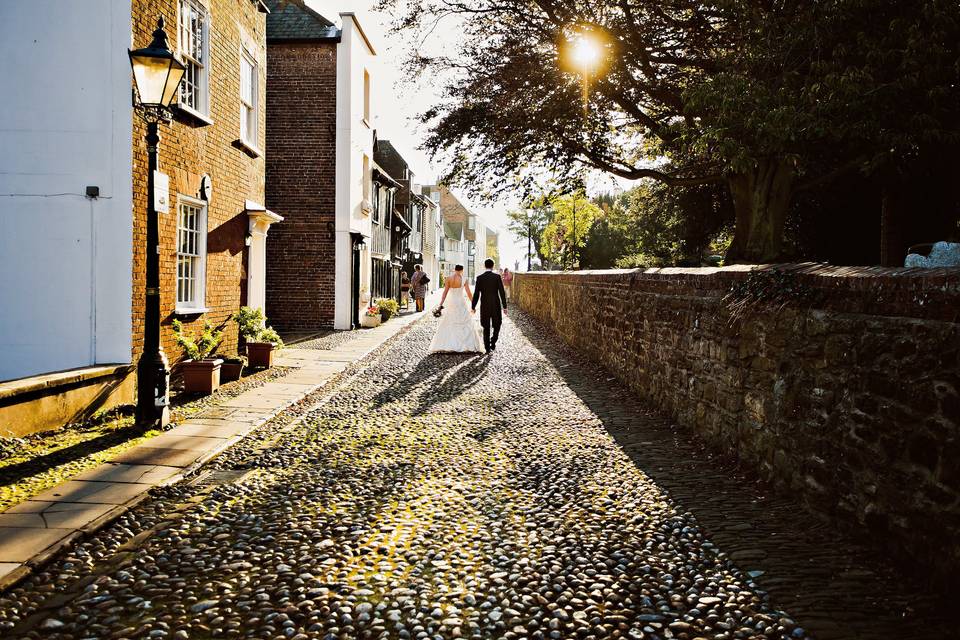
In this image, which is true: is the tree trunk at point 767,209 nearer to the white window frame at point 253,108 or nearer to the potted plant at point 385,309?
the white window frame at point 253,108

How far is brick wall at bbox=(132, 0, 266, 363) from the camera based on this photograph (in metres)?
8.10

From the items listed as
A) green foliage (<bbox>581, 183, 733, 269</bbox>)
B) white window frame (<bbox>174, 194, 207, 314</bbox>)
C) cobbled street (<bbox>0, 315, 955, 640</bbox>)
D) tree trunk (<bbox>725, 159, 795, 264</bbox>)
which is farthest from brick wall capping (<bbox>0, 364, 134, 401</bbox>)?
tree trunk (<bbox>725, 159, 795, 264</bbox>)

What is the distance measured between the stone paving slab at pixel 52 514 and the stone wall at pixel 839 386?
4532 millimetres

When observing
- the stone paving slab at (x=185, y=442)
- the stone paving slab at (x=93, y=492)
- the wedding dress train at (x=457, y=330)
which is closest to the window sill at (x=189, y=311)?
the stone paving slab at (x=185, y=442)

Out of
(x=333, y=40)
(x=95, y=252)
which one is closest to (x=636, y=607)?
(x=95, y=252)

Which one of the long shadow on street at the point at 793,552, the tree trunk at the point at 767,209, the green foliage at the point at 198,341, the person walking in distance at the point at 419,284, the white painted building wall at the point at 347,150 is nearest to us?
the long shadow on street at the point at 793,552

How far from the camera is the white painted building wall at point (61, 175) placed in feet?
25.1

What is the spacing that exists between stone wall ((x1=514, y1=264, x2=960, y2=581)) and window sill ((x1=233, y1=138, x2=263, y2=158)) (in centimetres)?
793

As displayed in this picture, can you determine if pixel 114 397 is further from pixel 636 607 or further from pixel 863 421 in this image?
pixel 863 421

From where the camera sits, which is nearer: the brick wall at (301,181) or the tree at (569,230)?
the brick wall at (301,181)

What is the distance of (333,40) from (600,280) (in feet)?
37.6

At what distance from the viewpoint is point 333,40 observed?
18781 millimetres

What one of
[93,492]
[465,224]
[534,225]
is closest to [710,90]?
[93,492]

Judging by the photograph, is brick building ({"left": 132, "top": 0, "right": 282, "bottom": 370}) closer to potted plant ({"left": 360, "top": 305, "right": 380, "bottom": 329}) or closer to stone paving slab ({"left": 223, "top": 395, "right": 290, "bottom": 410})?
stone paving slab ({"left": 223, "top": 395, "right": 290, "bottom": 410})
